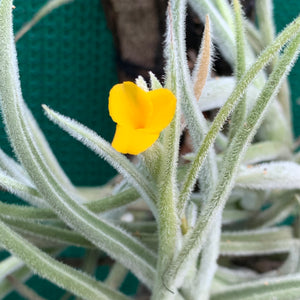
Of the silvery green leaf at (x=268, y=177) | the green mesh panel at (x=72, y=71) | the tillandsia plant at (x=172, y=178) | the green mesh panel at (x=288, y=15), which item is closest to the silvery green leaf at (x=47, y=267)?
the tillandsia plant at (x=172, y=178)

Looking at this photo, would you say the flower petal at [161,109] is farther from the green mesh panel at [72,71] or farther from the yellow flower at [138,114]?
the green mesh panel at [72,71]

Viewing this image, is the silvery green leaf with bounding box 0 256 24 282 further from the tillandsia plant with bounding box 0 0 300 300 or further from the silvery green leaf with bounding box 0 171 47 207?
the silvery green leaf with bounding box 0 171 47 207

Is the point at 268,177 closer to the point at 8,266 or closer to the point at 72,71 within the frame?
the point at 8,266

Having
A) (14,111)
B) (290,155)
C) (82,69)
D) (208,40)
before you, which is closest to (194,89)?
(208,40)

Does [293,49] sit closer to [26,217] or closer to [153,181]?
[153,181]

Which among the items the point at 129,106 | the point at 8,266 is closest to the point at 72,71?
the point at 8,266

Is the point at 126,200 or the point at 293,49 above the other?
the point at 293,49
